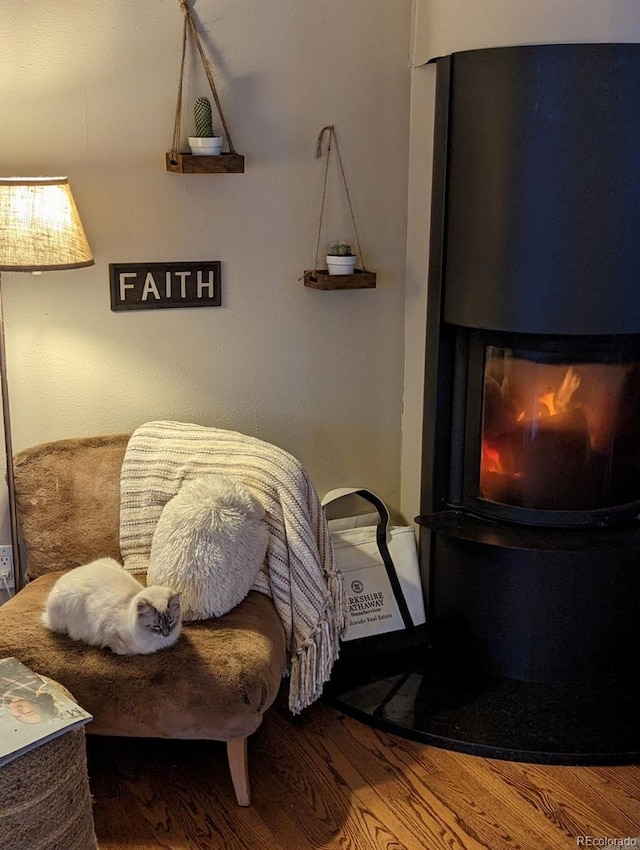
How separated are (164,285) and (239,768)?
1.29 meters

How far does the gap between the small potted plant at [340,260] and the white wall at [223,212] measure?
0.33 ft

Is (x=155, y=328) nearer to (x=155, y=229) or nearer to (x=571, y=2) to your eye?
(x=155, y=229)

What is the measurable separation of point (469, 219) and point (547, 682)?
4.29 feet

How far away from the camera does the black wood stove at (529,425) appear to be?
236cm

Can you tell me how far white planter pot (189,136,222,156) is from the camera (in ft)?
8.20

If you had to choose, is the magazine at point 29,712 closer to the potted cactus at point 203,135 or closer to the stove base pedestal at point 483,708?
the stove base pedestal at point 483,708

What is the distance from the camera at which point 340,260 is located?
9.00 ft

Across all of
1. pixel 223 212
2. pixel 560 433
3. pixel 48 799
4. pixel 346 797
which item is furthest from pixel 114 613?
pixel 560 433

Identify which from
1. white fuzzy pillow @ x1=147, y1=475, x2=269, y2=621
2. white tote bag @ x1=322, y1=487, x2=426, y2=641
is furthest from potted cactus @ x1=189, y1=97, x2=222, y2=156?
white tote bag @ x1=322, y1=487, x2=426, y2=641

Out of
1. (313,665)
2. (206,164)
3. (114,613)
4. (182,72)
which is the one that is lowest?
(313,665)

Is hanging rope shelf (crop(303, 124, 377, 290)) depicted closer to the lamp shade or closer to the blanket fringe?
the lamp shade

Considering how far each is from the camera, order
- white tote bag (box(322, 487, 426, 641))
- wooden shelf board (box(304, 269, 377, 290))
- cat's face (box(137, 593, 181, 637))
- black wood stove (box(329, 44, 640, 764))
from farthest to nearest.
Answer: white tote bag (box(322, 487, 426, 641)), wooden shelf board (box(304, 269, 377, 290)), black wood stove (box(329, 44, 640, 764)), cat's face (box(137, 593, 181, 637))

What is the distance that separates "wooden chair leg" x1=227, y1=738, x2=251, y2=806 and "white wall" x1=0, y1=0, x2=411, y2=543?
3.03 feet

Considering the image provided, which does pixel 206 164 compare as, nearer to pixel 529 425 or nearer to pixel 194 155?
pixel 194 155
